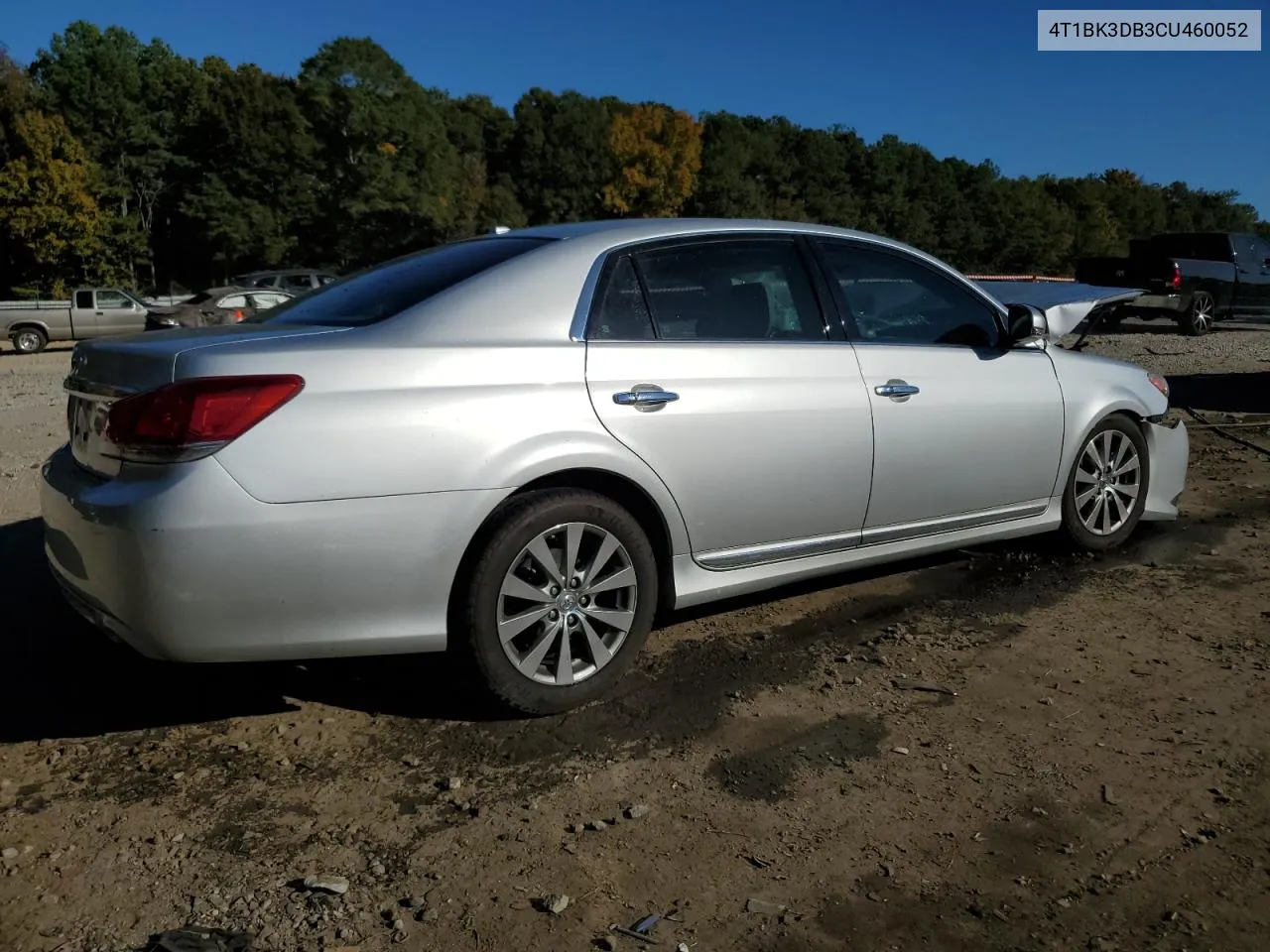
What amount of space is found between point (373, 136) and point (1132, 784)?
51.0 metres

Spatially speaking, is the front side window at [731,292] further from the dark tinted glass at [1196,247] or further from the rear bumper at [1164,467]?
the dark tinted glass at [1196,247]

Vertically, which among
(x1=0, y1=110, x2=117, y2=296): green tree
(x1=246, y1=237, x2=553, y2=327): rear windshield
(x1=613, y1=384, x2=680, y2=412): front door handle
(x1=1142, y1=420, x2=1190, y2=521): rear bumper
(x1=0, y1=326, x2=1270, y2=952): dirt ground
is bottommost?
(x1=0, y1=326, x2=1270, y2=952): dirt ground

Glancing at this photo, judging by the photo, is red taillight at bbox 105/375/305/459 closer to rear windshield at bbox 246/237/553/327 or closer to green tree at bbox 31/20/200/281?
rear windshield at bbox 246/237/553/327

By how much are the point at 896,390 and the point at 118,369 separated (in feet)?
9.13

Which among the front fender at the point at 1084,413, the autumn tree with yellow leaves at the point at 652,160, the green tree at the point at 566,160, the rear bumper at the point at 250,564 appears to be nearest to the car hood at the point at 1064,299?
the front fender at the point at 1084,413

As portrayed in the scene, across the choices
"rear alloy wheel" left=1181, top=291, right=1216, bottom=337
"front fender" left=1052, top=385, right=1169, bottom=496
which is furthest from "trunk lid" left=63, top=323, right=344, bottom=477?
"rear alloy wheel" left=1181, top=291, right=1216, bottom=337

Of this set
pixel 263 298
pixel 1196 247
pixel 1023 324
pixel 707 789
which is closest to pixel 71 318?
pixel 263 298

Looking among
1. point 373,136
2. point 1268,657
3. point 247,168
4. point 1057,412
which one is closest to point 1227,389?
point 1057,412

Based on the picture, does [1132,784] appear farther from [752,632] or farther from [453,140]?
[453,140]

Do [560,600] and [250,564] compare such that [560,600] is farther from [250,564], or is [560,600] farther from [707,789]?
[250,564]

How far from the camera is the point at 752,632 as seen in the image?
4301mm

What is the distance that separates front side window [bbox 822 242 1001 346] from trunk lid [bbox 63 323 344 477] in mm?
2088

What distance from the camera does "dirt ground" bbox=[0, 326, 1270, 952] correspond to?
2461mm

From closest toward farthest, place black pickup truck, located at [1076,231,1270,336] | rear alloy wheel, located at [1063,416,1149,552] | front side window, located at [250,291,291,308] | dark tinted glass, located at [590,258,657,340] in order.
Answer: dark tinted glass, located at [590,258,657,340]
rear alloy wheel, located at [1063,416,1149,552]
black pickup truck, located at [1076,231,1270,336]
front side window, located at [250,291,291,308]
